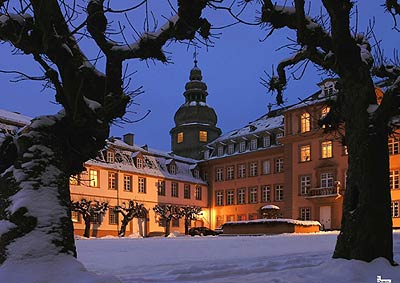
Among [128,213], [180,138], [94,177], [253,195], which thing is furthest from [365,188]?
[180,138]

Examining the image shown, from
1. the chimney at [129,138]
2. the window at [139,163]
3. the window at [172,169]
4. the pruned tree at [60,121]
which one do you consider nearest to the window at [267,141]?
the window at [172,169]

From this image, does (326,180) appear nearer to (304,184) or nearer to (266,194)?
(304,184)

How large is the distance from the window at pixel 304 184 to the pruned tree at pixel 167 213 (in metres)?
12.6

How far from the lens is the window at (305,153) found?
165 feet

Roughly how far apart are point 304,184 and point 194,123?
2290cm

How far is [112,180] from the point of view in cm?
5247

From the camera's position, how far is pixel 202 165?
211ft

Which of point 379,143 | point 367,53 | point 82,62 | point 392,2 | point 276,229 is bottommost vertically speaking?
point 276,229

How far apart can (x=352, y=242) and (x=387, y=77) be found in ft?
11.8

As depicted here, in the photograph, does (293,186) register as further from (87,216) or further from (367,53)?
(367,53)

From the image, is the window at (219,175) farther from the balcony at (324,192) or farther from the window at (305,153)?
the balcony at (324,192)

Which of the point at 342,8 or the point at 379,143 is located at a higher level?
the point at 342,8

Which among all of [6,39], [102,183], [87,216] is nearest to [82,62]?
[6,39]

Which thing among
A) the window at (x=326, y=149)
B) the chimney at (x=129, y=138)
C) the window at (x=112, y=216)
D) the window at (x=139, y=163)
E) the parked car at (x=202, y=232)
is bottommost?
the parked car at (x=202, y=232)
